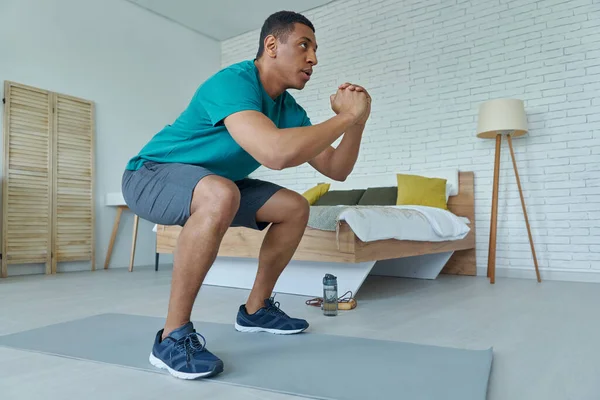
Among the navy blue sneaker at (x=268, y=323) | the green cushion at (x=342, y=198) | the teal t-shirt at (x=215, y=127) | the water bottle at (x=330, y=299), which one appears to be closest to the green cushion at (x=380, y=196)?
the green cushion at (x=342, y=198)

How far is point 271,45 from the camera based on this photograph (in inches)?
58.7

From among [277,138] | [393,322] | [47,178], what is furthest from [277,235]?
[47,178]

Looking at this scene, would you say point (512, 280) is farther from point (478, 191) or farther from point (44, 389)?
point (44, 389)

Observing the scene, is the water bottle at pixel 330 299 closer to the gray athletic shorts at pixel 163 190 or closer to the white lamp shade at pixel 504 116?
the gray athletic shorts at pixel 163 190

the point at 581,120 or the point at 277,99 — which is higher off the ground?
the point at 581,120

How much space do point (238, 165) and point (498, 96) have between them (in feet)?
10.4

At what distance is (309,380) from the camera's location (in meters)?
1.20

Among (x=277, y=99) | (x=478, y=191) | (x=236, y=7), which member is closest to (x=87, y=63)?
(x=236, y=7)

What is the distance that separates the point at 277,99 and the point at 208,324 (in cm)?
97

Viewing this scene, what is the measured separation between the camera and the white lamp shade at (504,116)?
344 cm

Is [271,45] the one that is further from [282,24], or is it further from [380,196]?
[380,196]

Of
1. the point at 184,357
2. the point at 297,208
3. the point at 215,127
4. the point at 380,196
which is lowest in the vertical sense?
the point at 184,357

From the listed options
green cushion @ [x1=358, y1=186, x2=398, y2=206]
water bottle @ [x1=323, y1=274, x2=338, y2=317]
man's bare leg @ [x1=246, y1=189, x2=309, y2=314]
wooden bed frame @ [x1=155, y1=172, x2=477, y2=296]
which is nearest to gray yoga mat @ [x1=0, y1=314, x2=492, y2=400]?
man's bare leg @ [x1=246, y1=189, x2=309, y2=314]

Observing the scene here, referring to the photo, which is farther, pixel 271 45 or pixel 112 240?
pixel 112 240
